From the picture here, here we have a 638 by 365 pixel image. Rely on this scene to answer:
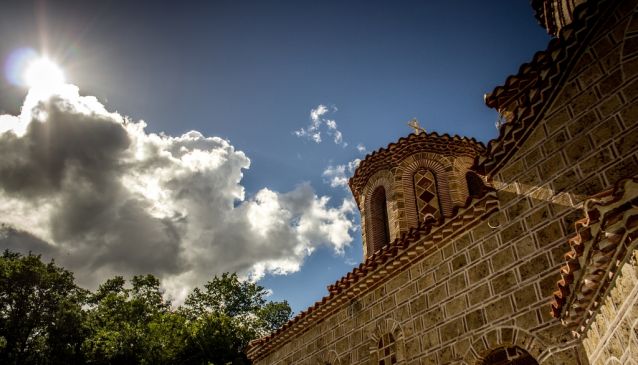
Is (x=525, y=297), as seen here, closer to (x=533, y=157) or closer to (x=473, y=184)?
(x=533, y=157)

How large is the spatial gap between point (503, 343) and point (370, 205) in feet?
18.5

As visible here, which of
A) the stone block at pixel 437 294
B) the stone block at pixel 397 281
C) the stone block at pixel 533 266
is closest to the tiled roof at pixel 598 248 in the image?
the stone block at pixel 533 266

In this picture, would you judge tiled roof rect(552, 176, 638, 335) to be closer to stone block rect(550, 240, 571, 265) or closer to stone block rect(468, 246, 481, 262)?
stone block rect(550, 240, 571, 265)

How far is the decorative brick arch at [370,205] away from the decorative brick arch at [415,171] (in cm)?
23

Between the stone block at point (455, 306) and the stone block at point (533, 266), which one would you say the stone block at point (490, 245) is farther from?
the stone block at point (455, 306)

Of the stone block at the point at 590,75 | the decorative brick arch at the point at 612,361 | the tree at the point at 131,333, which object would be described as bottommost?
the decorative brick arch at the point at 612,361

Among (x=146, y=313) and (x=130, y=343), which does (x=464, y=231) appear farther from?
(x=146, y=313)

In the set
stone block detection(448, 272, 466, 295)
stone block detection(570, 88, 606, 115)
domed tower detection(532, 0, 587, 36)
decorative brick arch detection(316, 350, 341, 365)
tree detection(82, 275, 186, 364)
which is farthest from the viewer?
tree detection(82, 275, 186, 364)

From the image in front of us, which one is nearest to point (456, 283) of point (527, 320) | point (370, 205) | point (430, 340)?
point (430, 340)

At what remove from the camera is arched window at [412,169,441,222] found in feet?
28.6

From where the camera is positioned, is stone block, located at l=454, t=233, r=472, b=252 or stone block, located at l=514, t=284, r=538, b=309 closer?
stone block, located at l=514, t=284, r=538, b=309

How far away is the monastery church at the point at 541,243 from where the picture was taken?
8.69ft

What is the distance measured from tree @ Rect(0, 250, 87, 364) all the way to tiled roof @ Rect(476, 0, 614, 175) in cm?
1740

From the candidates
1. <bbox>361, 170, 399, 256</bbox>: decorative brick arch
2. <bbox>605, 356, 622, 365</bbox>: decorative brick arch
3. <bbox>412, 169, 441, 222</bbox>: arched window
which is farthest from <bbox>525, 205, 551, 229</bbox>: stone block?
<bbox>361, 170, 399, 256</bbox>: decorative brick arch
